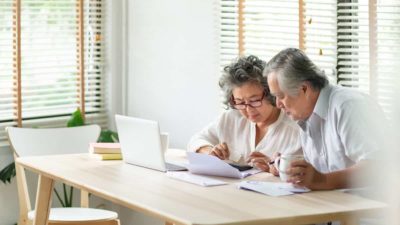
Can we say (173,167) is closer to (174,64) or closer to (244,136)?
(244,136)

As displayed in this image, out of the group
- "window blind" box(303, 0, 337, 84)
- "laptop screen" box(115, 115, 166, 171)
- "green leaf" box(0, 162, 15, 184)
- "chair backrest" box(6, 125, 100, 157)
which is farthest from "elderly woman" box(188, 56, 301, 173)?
"green leaf" box(0, 162, 15, 184)

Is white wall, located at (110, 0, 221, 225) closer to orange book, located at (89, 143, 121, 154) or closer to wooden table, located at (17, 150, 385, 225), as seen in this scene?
orange book, located at (89, 143, 121, 154)

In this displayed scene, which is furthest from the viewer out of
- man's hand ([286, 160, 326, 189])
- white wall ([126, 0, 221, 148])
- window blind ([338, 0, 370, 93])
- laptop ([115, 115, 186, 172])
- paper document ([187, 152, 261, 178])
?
white wall ([126, 0, 221, 148])

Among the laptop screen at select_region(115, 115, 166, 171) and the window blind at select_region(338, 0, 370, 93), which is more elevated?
the window blind at select_region(338, 0, 370, 93)

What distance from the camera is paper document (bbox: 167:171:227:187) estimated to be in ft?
8.10

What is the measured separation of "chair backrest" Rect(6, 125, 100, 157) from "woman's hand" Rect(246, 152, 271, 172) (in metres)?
1.53

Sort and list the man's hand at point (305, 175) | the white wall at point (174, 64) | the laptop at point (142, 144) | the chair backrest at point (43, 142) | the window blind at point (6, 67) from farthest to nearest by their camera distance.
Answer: the window blind at point (6, 67)
the white wall at point (174, 64)
the chair backrest at point (43, 142)
the laptop at point (142, 144)
the man's hand at point (305, 175)

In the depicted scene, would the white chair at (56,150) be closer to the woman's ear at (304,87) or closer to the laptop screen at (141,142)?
the laptop screen at (141,142)

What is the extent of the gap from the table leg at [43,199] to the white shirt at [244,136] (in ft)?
2.29

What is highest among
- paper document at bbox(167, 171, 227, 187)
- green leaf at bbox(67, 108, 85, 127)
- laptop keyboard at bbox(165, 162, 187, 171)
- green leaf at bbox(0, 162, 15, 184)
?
green leaf at bbox(67, 108, 85, 127)

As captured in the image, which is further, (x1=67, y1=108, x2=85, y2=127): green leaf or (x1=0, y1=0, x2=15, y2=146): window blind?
(x1=67, y1=108, x2=85, y2=127): green leaf

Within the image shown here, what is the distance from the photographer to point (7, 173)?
4.21 metres

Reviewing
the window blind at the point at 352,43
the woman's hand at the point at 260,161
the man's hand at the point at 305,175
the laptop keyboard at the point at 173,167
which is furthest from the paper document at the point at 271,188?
the window blind at the point at 352,43

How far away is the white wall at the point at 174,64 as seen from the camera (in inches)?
162
